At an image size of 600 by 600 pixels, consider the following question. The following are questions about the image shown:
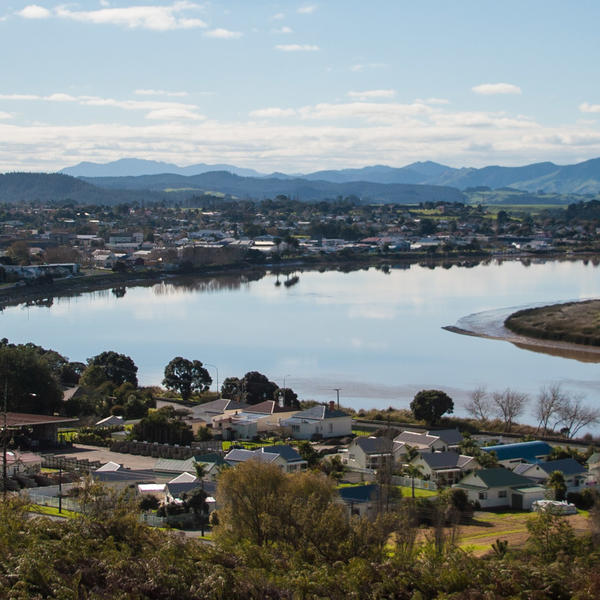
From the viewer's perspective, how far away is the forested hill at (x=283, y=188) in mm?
128375

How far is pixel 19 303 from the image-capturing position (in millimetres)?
28625

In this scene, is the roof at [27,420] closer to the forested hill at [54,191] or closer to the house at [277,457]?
the house at [277,457]

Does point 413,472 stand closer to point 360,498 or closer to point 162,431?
point 360,498

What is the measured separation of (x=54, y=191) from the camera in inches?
4016

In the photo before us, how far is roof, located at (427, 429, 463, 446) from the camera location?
1088 centimetres

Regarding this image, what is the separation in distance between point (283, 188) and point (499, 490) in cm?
13566

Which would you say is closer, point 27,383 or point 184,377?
point 27,383

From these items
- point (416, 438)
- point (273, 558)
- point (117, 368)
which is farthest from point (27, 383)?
point (273, 558)

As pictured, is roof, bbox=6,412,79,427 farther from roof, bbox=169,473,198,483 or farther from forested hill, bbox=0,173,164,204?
forested hill, bbox=0,173,164,204

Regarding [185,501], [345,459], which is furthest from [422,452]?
[185,501]

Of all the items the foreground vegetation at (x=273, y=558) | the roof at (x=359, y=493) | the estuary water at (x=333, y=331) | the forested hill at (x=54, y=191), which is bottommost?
the estuary water at (x=333, y=331)

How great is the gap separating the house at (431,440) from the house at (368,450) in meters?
0.55

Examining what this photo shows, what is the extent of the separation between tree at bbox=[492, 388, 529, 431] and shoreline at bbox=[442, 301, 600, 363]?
4.90 m

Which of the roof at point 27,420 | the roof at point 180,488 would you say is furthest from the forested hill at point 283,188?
the roof at point 180,488
